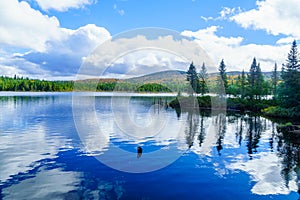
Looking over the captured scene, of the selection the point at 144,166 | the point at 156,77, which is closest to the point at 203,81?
the point at 156,77

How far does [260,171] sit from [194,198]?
924 centimetres

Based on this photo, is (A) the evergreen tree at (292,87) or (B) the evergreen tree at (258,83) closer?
(A) the evergreen tree at (292,87)

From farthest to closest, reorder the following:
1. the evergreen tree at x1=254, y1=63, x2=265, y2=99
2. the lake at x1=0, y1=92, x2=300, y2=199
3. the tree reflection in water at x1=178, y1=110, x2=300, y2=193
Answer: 1. the evergreen tree at x1=254, y1=63, x2=265, y2=99
2. the tree reflection in water at x1=178, y1=110, x2=300, y2=193
3. the lake at x1=0, y1=92, x2=300, y2=199

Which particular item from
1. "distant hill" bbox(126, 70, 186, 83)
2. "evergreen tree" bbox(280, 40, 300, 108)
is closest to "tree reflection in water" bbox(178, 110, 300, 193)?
"distant hill" bbox(126, 70, 186, 83)

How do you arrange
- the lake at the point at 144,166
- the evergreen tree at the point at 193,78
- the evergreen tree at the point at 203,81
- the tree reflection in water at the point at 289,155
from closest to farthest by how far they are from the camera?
the lake at the point at 144,166 → the tree reflection in water at the point at 289,155 → the evergreen tree at the point at 193,78 → the evergreen tree at the point at 203,81

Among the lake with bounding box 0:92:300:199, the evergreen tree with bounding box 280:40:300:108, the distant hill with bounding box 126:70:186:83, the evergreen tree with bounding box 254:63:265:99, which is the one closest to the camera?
the lake with bounding box 0:92:300:199

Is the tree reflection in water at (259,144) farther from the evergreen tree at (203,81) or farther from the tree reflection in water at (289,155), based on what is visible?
the evergreen tree at (203,81)

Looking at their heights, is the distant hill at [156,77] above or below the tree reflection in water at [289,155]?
above

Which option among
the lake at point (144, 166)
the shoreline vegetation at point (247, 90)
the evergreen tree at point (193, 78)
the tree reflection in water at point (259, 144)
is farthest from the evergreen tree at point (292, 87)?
the evergreen tree at point (193, 78)

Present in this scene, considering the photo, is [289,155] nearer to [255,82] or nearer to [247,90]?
[247,90]

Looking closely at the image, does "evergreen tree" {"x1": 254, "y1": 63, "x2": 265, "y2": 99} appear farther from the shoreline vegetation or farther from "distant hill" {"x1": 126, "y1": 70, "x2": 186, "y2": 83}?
"distant hill" {"x1": 126, "y1": 70, "x2": 186, "y2": 83}

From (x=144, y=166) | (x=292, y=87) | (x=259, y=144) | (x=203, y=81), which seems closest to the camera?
(x=144, y=166)

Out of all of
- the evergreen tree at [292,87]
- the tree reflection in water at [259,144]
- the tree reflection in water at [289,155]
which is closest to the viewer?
the tree reflection in water at [289,155]

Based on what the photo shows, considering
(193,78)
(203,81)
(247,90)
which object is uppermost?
(193,78)
